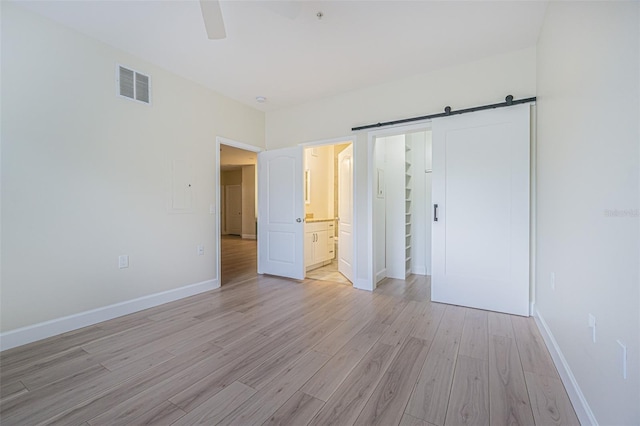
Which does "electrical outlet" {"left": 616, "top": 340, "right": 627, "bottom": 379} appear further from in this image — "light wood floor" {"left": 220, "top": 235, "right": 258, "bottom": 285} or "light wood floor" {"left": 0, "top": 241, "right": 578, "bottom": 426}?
"light wood floor" {"left": 220, "top": 235, "right": 258, "bottom": 285}

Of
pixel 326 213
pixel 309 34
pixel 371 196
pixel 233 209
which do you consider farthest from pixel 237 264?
pixel 233 209

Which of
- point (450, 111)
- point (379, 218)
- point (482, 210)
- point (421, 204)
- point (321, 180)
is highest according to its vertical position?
point (450, 111)

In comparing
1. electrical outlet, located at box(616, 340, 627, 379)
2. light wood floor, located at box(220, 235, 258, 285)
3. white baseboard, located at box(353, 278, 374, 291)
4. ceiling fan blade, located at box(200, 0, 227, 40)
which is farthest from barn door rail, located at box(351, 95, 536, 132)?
light wood floor, located at box(220, 235, 258, 285)

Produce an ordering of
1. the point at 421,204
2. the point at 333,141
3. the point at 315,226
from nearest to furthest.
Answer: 1. the point at 333,141
2. the point at 421,204
3. the point at 315,226

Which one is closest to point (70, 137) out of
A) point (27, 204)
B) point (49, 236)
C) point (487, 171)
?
point (27, 204)

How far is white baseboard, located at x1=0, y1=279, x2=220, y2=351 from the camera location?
217 centimetres

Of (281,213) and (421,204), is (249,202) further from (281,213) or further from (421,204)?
(421,204)

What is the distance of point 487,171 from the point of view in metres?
2.91

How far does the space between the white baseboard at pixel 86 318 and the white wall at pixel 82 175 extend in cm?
6

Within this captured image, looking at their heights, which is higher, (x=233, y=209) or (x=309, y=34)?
(x=309, y=34)

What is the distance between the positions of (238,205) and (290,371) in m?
9.68

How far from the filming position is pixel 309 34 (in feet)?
8.34

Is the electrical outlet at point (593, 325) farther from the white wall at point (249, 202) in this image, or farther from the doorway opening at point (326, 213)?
the white wall at point (249, 202)

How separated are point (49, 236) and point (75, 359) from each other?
1089 millimetres
